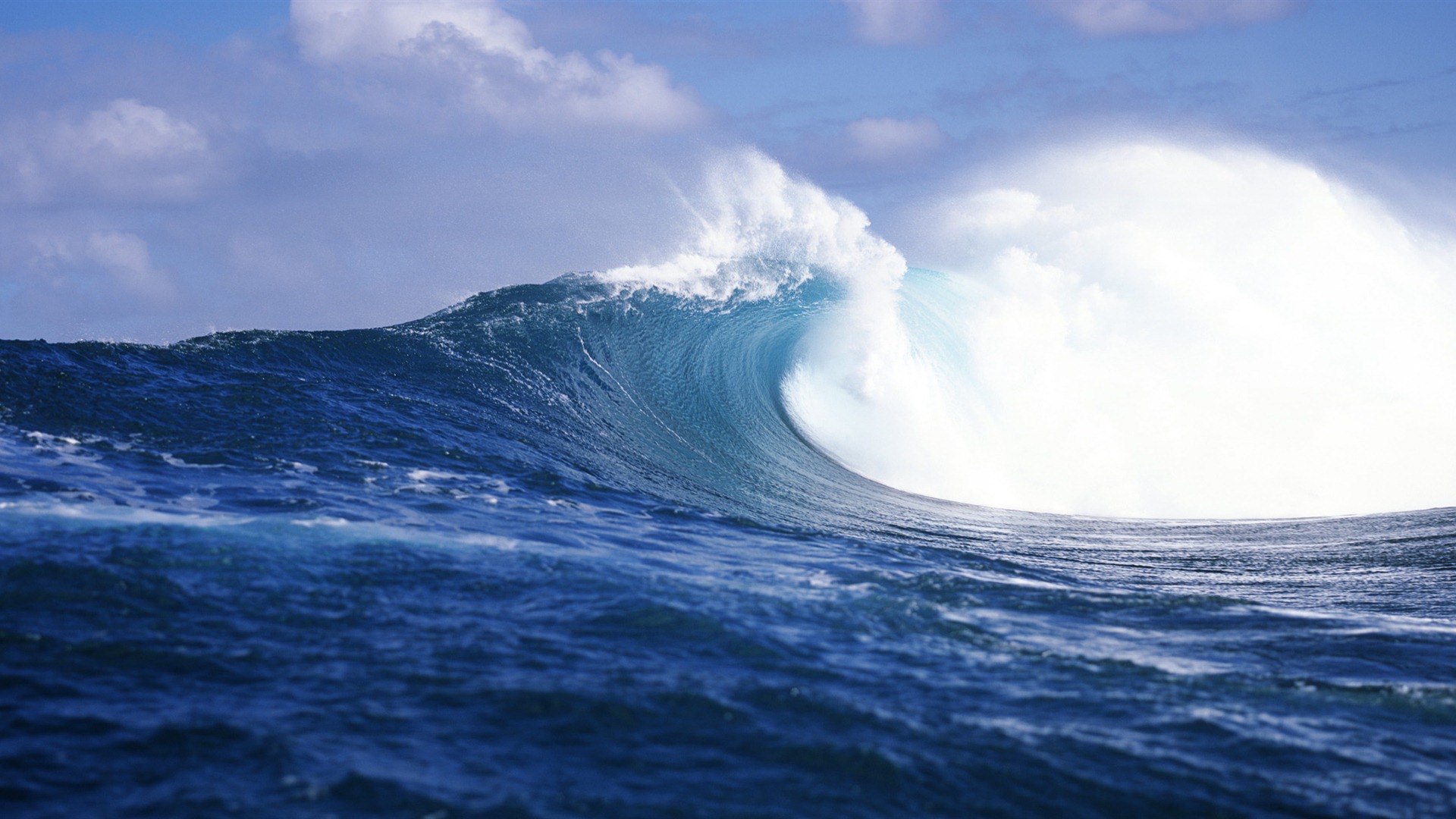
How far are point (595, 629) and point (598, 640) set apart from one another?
0.19 m

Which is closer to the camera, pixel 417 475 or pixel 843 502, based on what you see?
pixel 417 475

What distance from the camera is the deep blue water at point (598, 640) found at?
13.9 feet

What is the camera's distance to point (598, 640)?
5781mm

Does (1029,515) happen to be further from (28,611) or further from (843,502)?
(28,611)

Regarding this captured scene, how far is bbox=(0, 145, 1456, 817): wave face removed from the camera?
4246mm

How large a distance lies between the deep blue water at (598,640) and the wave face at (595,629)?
3cm

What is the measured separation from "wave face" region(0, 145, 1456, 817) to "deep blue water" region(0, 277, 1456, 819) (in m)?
0.03

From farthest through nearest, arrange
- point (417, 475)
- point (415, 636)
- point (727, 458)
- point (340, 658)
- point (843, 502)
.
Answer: point (727, 458) < point (843, 502) < point (417, 475) < point (415, 636) < point (340, 658)

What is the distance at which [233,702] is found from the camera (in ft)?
15.5

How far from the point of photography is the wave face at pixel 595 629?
4246mm

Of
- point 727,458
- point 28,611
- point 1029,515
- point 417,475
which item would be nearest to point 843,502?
point 727,458

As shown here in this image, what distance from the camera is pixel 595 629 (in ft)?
19.6

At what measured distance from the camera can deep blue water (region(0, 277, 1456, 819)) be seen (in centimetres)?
422

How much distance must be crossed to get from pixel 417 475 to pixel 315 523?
213 cm
